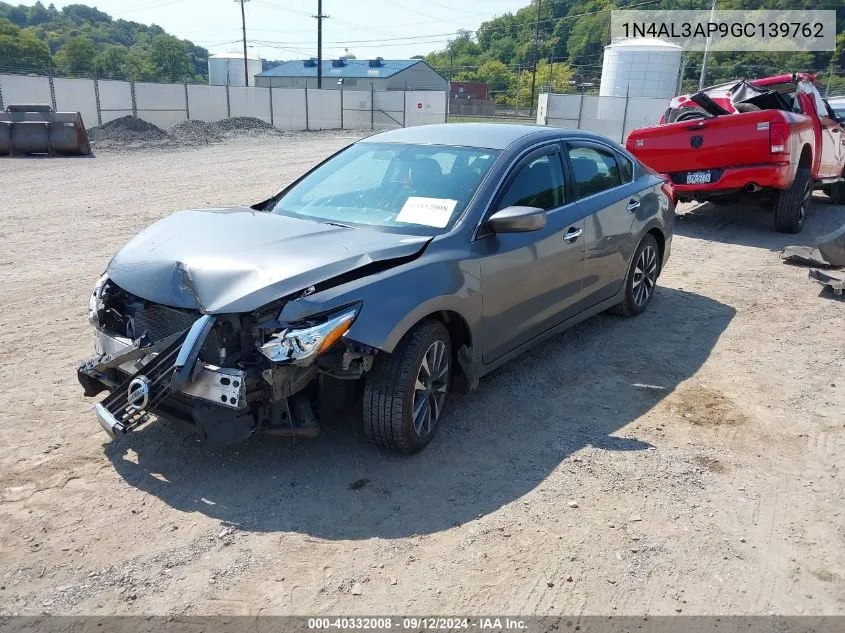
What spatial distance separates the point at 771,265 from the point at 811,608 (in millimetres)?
6402

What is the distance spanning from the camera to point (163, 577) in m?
2.93

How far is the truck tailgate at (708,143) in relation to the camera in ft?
29.6

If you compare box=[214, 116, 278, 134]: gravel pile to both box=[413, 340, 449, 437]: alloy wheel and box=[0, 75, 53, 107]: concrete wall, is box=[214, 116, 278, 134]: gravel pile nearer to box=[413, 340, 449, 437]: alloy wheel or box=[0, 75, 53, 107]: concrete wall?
box=[0, 75, 53, 107]: concrete wall

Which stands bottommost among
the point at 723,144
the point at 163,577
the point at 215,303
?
the point at 163,577

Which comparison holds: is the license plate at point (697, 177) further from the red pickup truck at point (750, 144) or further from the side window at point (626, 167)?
the side window at point (626, 167)

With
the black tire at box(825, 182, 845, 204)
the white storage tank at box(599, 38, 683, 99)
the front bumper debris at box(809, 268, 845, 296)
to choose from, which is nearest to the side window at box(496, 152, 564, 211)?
the front bumper debris at box(809, 268, 845, 296)

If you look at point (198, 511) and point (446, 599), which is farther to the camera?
point (198, 511)

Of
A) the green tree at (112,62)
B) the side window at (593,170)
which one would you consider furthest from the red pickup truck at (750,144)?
the green tree at (112,62)

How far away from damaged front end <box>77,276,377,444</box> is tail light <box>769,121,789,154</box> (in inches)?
300

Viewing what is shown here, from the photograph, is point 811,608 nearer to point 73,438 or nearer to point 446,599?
point 446,599

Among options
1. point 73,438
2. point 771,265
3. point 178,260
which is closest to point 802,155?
point 771,265

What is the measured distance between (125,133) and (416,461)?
24.4m

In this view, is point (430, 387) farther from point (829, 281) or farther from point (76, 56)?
point (76, 56)

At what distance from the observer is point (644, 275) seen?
20.9ft
